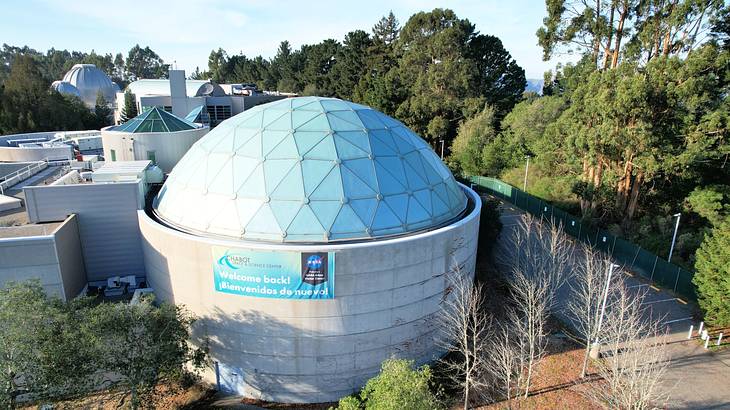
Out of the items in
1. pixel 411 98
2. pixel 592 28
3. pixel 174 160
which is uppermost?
pixel 592 28

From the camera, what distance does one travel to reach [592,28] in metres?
43.5

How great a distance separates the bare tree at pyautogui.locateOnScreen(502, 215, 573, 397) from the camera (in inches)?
778

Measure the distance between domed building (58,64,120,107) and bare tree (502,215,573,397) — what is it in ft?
417

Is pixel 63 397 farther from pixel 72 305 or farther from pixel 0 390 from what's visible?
pixel 72 305

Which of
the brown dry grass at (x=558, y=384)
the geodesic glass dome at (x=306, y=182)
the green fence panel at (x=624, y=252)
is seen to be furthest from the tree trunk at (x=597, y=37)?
the brown dry grass at (x=558, y=384)

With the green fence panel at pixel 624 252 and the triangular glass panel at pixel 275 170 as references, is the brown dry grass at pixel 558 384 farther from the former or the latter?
the green fence panel at pixel 624 252

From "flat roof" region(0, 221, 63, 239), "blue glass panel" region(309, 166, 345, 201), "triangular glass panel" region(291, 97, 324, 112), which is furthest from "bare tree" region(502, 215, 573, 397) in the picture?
"flat roof" region(0, 221, 63, 239)

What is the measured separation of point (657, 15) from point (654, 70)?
7.89 metres

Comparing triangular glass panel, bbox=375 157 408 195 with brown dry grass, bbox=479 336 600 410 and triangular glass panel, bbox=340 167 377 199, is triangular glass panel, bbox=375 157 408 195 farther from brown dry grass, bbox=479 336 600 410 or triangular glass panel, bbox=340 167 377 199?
brown dry grass, bbox=479 336 600 410

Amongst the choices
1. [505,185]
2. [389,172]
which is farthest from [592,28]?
[389,172]

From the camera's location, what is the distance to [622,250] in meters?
35.3

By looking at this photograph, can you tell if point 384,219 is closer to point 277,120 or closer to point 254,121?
point 277,120

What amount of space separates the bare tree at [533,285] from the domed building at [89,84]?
127187 millimetres

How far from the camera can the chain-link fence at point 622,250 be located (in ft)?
98.2
